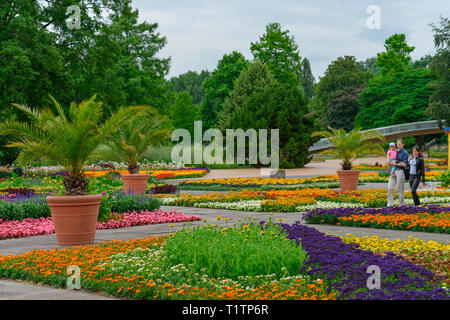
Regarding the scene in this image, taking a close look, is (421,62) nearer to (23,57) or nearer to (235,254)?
(23,57)

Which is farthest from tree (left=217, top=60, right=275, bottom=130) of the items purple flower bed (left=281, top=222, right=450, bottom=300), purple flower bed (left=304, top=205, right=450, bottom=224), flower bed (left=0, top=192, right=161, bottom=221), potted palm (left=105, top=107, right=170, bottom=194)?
purple flower bed (left=281, top=222, right=450, bottom=300)

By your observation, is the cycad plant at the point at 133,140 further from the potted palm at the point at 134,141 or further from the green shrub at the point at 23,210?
the green shrub at the point at 23,210

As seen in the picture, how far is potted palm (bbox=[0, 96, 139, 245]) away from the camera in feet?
27.9

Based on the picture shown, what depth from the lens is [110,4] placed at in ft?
109

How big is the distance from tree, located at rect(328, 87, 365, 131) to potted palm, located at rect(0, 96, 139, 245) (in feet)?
200

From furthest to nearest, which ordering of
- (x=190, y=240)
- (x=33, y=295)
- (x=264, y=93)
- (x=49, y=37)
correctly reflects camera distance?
(x=264, y=93), (x=49, y=37), (x=190, y=240), (x=33, y=295)

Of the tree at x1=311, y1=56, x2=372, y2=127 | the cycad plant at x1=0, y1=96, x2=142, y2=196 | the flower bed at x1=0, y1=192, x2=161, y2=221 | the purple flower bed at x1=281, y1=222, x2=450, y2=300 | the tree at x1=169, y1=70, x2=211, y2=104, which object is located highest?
the tree at x1=169, y1=70, x2=211, y2=104

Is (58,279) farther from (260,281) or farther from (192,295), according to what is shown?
(260,281)

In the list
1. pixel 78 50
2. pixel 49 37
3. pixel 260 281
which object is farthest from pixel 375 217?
pixel 78 50

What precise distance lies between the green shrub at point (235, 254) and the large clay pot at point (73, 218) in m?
2.52

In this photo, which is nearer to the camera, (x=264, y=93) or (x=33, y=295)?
(x=33, y=295)

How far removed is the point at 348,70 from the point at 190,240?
231ft

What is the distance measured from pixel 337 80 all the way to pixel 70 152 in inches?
2618

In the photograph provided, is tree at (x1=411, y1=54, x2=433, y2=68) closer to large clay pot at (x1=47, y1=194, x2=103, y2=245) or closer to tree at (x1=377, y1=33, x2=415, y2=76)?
tree at (x1=377, y1=33, x2=415, y2=76)
